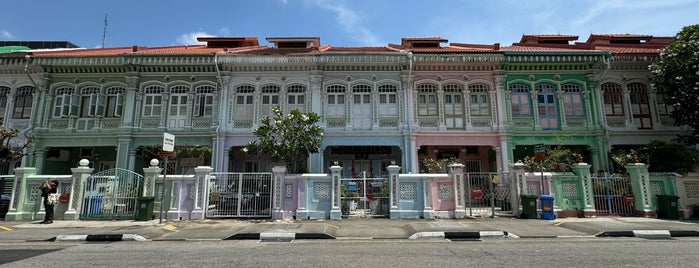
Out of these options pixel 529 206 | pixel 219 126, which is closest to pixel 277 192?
pixel 219 126

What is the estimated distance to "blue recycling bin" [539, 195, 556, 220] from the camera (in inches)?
436

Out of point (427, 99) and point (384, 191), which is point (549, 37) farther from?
point (384, 191)

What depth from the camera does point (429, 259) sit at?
572cm

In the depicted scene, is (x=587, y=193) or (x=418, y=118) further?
(x=418, y=118)

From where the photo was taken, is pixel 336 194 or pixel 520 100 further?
pixel 520 100

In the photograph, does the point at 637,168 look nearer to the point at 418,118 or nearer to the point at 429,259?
the point at 418,118

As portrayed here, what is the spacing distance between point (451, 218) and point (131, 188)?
10.7 meters

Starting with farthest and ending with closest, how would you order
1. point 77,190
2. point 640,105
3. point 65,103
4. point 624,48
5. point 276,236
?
point 624,48
point 640,105
point 65,103
point 77,190
point 276,236

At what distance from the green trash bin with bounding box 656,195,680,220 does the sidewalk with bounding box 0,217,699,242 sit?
130 cm

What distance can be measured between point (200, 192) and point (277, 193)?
99.0 inches

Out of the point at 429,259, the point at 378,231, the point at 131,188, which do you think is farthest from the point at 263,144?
the point at 429,259

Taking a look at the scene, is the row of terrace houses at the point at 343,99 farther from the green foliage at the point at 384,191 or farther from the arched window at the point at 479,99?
the green foliage at the point at 384,191

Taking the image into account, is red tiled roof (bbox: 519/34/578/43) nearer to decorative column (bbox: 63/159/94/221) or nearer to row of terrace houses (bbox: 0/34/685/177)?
row of terrace houses (bbox: 0/34/685/177)

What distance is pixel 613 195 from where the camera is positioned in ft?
39.3
